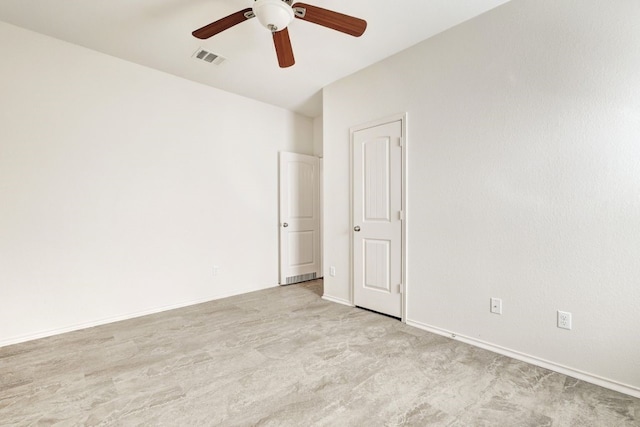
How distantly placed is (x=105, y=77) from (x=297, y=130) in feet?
8.35

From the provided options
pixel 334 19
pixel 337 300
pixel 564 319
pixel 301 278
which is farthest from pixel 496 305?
pixel 301 278

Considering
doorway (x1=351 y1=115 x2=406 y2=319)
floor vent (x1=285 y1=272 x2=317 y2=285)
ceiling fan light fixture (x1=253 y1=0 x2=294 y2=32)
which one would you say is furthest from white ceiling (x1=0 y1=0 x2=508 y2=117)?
floor vent (x1=285 y1=272 x2=317 y2=285)

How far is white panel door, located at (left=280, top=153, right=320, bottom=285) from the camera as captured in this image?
4457mm

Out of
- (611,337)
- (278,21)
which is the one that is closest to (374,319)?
(611,337)

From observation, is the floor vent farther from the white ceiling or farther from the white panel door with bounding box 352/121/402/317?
the white ceiling

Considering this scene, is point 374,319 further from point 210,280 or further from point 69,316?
point 69,316

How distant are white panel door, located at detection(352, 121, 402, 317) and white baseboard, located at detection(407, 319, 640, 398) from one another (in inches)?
22.0

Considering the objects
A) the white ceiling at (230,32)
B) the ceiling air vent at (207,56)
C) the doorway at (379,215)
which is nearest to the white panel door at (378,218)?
the doorway at (379,215)

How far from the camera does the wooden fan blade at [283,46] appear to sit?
211cm

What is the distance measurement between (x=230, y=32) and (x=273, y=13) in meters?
0.90

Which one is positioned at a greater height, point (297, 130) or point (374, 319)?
point (297, 130)

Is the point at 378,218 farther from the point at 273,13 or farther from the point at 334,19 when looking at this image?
the point at 273,13

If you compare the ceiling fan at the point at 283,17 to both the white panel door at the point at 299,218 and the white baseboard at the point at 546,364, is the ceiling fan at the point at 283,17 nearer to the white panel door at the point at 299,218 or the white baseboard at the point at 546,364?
the white panel door at the point at 299,218

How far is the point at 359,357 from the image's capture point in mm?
2229
